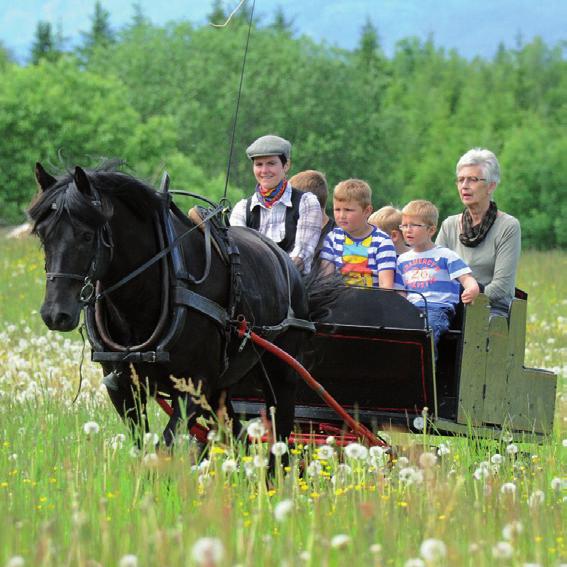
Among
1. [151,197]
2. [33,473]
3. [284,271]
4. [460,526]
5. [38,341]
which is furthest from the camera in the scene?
[38,341]

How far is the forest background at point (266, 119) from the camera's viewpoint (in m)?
54.9

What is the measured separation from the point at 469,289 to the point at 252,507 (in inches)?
131

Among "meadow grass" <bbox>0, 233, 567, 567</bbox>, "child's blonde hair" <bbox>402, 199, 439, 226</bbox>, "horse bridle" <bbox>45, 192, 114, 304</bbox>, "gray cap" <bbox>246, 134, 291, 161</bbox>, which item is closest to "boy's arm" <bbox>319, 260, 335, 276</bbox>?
"child's blonde hair" <bbox>402, 199, 439, 226</bbox>

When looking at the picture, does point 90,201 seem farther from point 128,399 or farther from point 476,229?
point 476,229

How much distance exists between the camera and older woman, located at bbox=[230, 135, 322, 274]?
7840 millimetres

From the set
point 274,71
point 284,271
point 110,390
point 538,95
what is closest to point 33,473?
point 110,390

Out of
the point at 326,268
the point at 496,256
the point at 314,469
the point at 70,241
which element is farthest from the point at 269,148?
the point at 314,469

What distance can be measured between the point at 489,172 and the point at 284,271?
1.75 m

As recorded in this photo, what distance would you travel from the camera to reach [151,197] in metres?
6.05

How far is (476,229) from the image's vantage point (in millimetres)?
8320

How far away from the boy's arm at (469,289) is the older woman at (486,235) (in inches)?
15.7

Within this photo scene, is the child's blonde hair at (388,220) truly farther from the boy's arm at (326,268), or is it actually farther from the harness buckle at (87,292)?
the harness buckle at (87,292)

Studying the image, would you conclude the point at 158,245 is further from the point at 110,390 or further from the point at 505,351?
the point at 505,351

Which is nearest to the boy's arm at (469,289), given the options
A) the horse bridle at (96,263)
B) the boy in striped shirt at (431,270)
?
the boy in striped shirt at (431,270)
